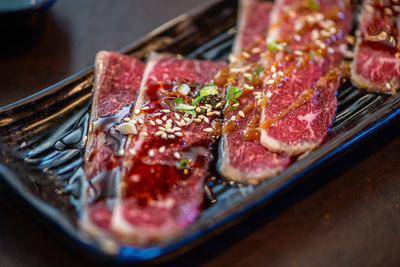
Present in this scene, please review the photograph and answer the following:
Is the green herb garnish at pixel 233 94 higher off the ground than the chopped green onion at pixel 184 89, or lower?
lower

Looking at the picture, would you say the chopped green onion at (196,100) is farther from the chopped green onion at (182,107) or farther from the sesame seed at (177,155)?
the sesame seed at (177,155)

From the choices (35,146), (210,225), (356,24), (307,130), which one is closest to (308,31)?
(356,24)

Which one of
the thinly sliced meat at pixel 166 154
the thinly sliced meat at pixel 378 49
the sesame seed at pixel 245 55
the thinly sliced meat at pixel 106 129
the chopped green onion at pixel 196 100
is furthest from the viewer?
the sesame seed at pixel 245 55

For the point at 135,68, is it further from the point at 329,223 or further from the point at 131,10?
the point at 329,223

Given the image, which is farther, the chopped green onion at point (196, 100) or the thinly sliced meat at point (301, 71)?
the chopped green onion at point (196, 100)

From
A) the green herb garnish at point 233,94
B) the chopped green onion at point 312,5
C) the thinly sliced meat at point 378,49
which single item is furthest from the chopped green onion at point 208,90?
the chopped green onion at point 312,5

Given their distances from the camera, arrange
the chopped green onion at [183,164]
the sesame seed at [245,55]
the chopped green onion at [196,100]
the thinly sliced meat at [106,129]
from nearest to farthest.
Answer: the thinly sliced meat at [106,129]
the chopped green onion at [183,164]
the chopped green onion at [196,100]
the sesame seed at [245,55]

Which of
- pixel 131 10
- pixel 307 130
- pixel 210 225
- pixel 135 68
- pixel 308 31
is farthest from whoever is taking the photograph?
pixel 131 10
